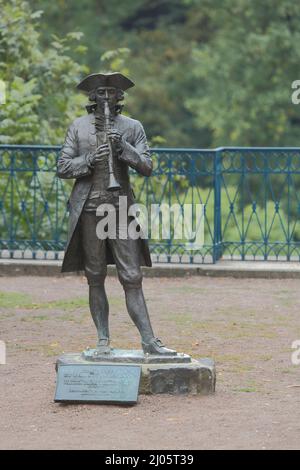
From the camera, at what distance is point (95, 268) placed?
9344mm

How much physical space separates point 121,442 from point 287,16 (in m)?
27.7

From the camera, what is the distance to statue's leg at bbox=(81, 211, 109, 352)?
9258mm

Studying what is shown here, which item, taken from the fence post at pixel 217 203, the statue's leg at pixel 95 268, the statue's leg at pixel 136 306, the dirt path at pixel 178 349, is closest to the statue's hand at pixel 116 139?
the statue's leg at pixel 95 268

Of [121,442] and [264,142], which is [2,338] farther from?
[264,142]

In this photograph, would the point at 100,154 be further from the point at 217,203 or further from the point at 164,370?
the point at 217,203

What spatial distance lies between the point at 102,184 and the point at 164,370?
1372 millimetres

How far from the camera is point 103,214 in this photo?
9164mm

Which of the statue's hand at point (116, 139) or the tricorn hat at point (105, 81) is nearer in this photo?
the statue's hand at point (116, 139)

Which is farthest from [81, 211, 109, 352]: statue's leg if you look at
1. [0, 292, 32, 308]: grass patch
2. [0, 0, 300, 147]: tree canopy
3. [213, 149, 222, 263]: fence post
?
[0, 0, 300, 147]: tree canopy

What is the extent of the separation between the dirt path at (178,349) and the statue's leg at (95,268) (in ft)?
2.08

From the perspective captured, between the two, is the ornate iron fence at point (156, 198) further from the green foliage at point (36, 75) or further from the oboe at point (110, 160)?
the oboe at point (110, 160)

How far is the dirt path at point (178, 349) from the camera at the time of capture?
8133 mm

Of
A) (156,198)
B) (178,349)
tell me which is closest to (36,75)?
(156,198)
